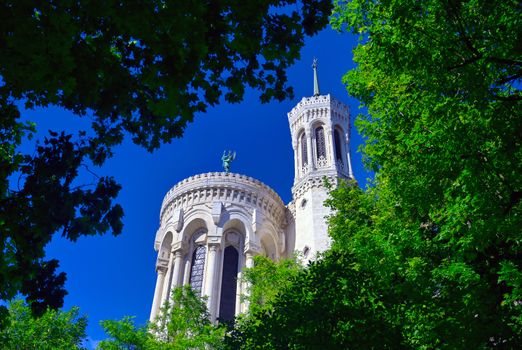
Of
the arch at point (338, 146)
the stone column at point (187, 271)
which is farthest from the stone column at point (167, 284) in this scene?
the arch at point (338, 146)

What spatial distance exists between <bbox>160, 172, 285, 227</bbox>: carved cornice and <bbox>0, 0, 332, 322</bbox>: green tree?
24379 millimetres

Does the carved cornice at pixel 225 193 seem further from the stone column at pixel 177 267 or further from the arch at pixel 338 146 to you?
the arch at pixel 338 146

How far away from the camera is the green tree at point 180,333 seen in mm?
18531

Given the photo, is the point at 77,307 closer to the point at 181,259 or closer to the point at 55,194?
the point at 181,259

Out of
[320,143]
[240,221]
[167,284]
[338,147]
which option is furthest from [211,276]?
[338,147]

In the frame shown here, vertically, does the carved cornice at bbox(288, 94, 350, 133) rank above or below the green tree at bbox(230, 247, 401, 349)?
above

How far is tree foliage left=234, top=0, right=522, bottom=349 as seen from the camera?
7.73m

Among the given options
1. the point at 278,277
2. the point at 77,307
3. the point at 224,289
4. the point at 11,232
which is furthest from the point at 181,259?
the point at 11,232

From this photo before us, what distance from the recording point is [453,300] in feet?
29.6

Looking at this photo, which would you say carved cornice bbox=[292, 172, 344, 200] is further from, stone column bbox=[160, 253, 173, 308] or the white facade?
stone column bbox=[160, 253, 173, 308]

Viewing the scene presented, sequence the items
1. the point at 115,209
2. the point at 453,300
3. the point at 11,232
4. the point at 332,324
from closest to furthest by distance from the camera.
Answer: the point at 11,232 < the point at 115,209 < the point at 453,300 < the point at 332,324

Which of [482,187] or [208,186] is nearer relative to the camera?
[482,187]

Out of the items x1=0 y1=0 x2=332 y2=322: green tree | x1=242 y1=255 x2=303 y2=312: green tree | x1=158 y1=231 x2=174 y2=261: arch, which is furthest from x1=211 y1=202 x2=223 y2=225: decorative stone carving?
x1=0 y1=0 x2=332 y2=322: green tree

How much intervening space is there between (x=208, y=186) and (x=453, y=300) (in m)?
25.4
